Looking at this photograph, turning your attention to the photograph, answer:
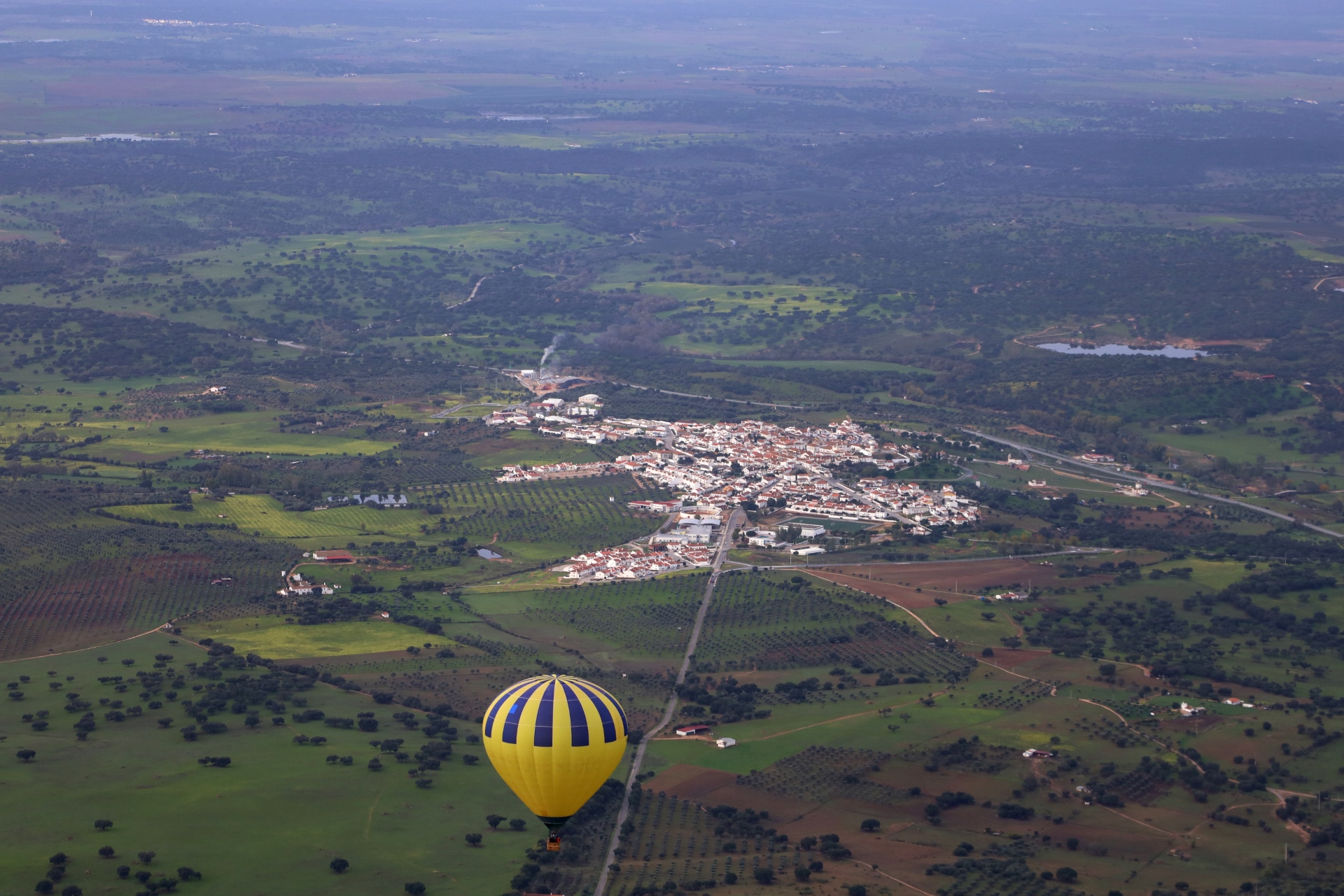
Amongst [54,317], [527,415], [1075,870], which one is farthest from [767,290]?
[1075,870]

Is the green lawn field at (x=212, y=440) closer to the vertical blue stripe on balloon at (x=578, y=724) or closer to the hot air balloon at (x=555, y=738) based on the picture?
the hot air balloon at (x=555, y=738)

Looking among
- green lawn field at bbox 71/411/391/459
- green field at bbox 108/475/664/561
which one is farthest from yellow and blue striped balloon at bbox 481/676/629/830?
green lawn field at bbox 71/411/391/459

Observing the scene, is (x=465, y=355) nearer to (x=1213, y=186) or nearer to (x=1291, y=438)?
(x=1291, y=438)

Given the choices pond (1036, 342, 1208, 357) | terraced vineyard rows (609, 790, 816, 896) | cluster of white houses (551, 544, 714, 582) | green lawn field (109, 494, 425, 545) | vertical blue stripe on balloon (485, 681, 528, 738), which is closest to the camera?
vertical blue stripe on balloon (485, 681, 528, 738)

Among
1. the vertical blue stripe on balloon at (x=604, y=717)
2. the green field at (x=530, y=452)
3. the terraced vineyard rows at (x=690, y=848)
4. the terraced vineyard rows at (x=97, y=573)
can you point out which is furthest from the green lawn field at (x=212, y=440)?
the vertical blue stripe on balloon at (x=604, y=717)

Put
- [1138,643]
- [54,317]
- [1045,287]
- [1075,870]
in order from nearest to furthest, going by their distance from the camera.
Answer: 1. [1075,870]
2. [1138,643]
3. [54,317]
4. [1045,287]

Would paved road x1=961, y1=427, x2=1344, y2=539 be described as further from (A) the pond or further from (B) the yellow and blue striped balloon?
(B) the yellow and blue striped balloon

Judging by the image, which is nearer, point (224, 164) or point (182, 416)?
point (182, 416)
